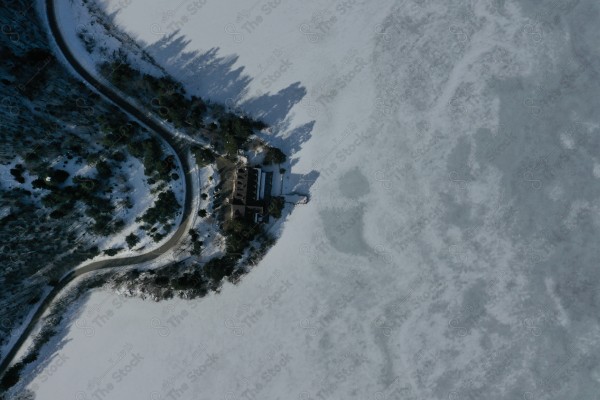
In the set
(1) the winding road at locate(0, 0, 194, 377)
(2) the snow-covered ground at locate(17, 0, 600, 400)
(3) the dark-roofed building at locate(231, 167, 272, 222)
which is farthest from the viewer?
Answer: (2) the snow-covered ground at locate(17, 0, 600, 400)

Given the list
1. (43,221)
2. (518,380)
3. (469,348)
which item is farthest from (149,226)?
(518,380)

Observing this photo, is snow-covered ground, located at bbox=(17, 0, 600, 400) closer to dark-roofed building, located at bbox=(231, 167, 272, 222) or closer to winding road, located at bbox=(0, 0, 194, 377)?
winding road, located at bbox=(0, 0, 194, 377)

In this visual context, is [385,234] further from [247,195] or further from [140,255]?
[140,255]

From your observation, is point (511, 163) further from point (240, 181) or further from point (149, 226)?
point (149, 226)

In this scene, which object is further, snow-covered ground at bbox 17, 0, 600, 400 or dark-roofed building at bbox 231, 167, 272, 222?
snow-covered ground at bbox 17, 0, 600, 400

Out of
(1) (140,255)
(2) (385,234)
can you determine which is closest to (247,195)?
(1) (140,255)

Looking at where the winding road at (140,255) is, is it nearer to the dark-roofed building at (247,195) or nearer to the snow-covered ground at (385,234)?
the snow-covered ground at (385,234)

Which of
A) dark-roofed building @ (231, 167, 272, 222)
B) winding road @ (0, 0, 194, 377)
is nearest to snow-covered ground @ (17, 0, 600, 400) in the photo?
winding road @ (0, 0, 194, 377)

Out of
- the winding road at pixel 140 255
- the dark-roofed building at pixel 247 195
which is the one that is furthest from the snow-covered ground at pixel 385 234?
the dark-roofed building at pixel 247 195

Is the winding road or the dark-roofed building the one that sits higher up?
the dark-roofed building
